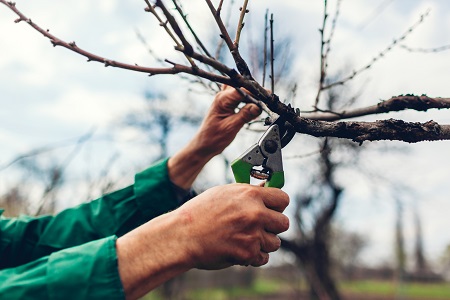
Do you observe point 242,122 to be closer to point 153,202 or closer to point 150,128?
point 153,202

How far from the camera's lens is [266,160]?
163cm

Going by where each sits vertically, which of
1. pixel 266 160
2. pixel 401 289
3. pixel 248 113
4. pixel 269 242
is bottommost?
pixel 401 289

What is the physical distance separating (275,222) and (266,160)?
31 cm

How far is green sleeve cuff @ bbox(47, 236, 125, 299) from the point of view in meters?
1.37

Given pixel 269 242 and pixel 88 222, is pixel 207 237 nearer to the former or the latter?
pixel 269 242

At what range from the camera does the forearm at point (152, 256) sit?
1.35 m

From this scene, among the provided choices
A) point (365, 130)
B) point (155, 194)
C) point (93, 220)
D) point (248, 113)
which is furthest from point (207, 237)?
point (93, 220)

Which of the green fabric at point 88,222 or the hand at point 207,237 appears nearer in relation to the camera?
the hand at point 207,237

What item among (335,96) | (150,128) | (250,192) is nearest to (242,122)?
(250,192)

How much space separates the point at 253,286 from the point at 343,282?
12170 millimetres

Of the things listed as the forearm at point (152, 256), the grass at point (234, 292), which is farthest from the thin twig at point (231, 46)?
the grass at point (234, 292)

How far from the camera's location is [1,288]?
1458 millimetres

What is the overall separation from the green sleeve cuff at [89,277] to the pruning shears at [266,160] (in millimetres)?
501

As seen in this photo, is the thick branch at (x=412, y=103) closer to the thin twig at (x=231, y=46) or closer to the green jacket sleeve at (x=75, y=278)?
the thin twig at (x=231, y=46)
